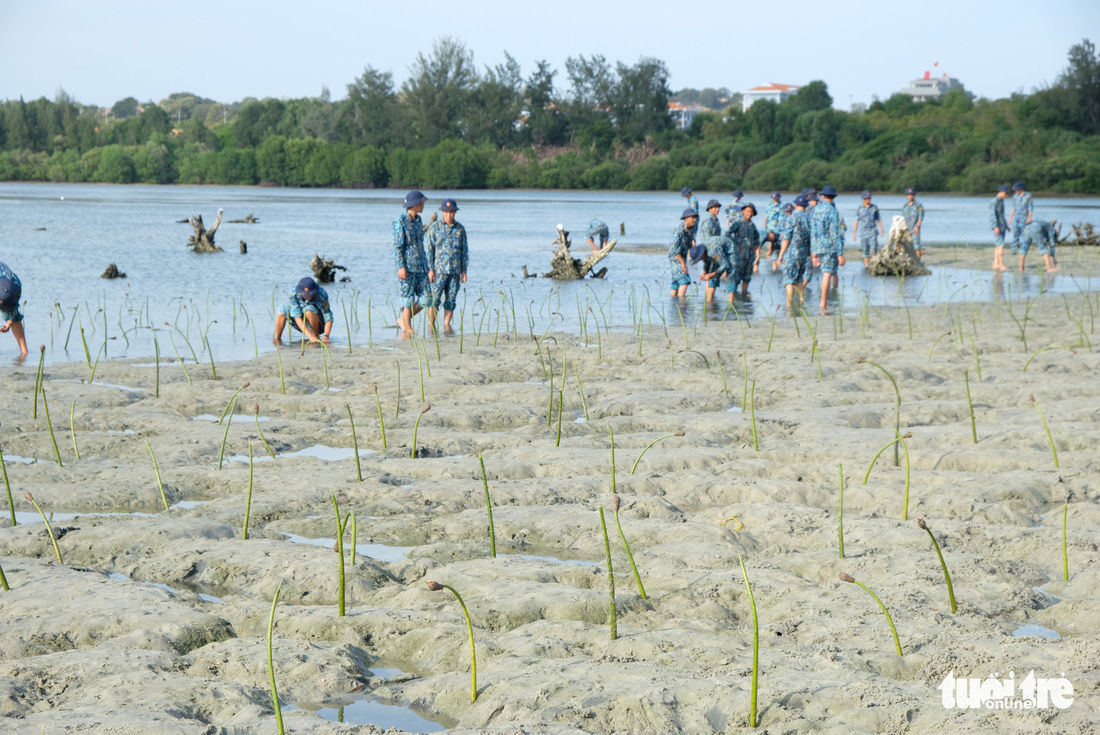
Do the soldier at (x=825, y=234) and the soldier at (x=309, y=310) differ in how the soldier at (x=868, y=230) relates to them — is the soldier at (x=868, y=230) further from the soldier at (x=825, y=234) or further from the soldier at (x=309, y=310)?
the soldier at (x=309, y=310)

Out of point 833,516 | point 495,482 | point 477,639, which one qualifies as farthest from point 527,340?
point 477,639

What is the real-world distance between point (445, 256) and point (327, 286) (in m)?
8.08

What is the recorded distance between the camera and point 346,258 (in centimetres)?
2767

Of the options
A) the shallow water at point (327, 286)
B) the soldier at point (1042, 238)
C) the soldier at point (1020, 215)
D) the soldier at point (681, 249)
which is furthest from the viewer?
the soldier at point (1020, 215)

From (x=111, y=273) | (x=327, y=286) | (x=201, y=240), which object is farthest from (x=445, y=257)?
(x=201, y=240)

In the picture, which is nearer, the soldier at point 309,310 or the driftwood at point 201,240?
the soldier at point 309,310

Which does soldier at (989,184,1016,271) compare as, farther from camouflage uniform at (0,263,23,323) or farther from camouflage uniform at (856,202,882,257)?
camouflage uniform at (0,263,23,323)

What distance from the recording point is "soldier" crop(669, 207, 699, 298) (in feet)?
54.1

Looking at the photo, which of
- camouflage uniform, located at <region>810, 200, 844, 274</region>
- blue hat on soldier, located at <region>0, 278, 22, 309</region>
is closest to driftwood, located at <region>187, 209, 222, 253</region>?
camouflage uniform, located at <region>810, 200, 844, 274</region>

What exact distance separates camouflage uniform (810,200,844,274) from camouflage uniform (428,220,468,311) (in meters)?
5.84

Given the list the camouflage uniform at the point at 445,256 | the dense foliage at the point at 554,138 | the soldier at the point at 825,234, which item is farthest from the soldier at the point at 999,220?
the dense foliage at the point at 554,138

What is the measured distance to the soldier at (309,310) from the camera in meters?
11.5

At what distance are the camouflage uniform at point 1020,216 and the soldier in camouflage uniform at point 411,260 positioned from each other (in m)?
13.4

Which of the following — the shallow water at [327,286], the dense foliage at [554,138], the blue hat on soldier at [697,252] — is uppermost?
the dense foliage at [554,138]
